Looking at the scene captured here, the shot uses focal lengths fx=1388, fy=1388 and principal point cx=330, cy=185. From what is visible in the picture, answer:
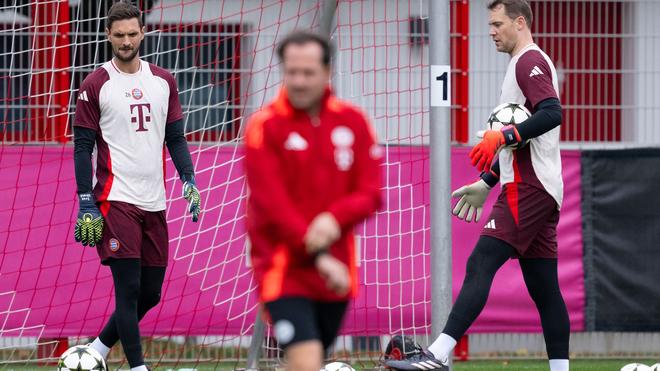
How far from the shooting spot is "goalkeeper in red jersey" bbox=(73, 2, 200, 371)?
22.6ft

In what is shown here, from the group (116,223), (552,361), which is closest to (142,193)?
(116,223)

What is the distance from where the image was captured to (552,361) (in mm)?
6742

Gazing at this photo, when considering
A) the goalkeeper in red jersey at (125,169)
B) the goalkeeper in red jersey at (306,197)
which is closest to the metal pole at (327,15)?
the goalkeeper in red jersey at (125,169)

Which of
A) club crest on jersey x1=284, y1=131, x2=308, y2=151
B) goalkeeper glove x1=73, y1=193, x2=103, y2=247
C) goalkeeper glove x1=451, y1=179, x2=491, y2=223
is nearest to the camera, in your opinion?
club crest on jersey x1=284, y1=131, x2=308, y2=151

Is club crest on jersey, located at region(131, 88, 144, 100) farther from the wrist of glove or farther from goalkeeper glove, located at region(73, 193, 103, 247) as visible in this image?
the wrist of glove

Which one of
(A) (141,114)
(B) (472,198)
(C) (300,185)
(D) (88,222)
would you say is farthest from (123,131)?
(C) (300,185)

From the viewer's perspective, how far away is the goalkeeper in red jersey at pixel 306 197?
4629mm

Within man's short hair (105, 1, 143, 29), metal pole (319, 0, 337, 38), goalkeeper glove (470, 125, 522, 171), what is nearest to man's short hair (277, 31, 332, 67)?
goalkeeper glove (470, 125, 522, 171)

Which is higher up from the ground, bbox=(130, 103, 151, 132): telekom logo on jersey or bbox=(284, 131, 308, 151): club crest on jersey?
bbox=(130, 103, 151, 132): telekom logo on jersey

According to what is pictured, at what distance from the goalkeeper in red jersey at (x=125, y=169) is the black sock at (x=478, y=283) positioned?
1.57m

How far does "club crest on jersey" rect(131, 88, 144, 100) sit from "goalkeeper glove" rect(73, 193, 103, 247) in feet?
1.80

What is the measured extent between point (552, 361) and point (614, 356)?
3.31m

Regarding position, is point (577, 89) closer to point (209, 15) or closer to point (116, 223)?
point (209, 15)

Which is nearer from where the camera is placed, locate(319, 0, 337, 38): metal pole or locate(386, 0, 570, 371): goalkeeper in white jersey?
locate(386, 0, 570, 371): goalkeeper in white jersey
